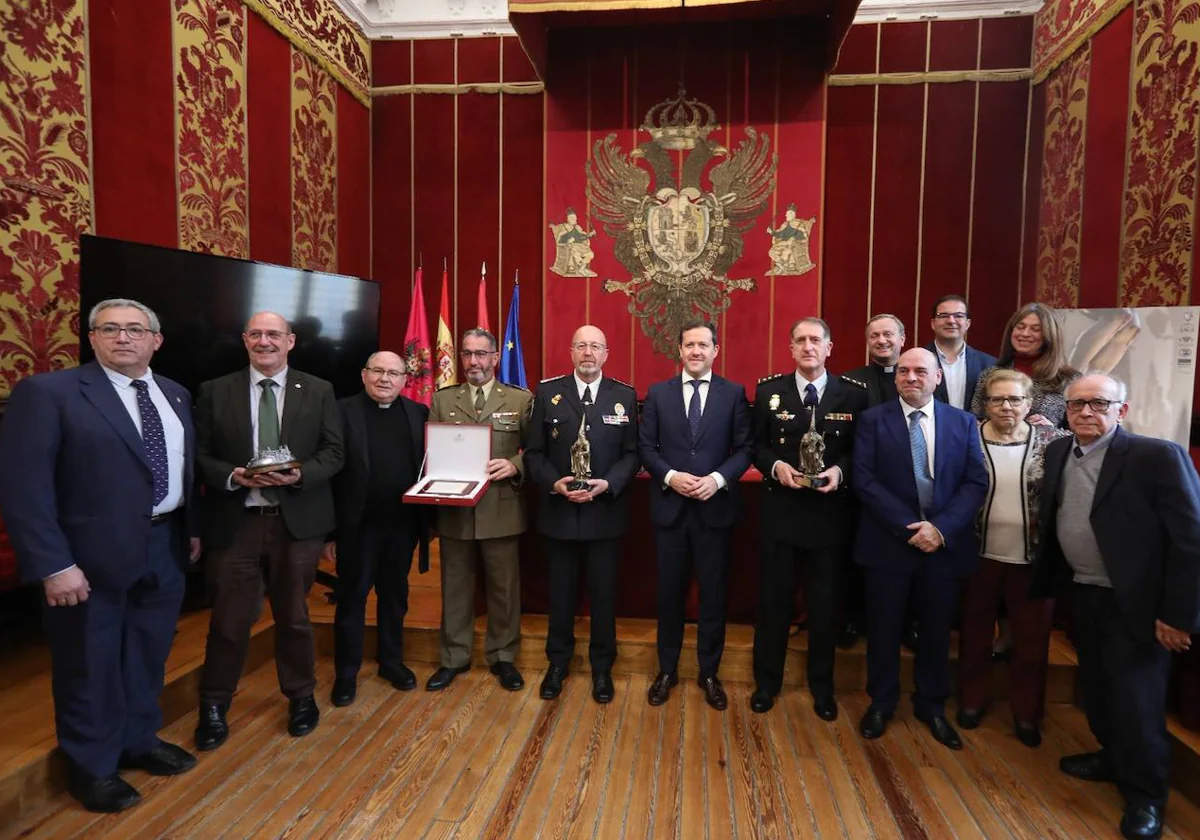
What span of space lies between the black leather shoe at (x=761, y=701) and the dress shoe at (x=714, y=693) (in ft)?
0.41

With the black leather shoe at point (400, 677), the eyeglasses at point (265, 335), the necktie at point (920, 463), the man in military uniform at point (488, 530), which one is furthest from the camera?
the black leather shoe at point (400, 677)

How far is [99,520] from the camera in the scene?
2.21 metres

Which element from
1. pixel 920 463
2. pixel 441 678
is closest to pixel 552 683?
pixel 441 678

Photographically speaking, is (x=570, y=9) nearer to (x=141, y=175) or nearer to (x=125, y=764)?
(x=141, y=175)

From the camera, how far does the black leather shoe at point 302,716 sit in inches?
111

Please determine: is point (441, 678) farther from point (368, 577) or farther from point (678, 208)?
point (678, 208)

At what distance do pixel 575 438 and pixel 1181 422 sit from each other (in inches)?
108

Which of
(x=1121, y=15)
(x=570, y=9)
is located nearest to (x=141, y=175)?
(x=570, y=9)

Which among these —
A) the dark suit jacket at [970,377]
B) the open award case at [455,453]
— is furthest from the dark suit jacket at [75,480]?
the dark suit jacket at [970,377]

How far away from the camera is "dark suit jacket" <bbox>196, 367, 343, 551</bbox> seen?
2641mm

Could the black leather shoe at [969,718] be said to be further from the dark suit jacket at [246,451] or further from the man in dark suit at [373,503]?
the dark suit jacket at [246,451]

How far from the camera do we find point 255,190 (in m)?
4.18

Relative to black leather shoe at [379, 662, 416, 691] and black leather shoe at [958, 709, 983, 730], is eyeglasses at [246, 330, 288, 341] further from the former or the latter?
black leather shoe at [958, 709, 983, 730]

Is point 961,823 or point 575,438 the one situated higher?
point 575,438
